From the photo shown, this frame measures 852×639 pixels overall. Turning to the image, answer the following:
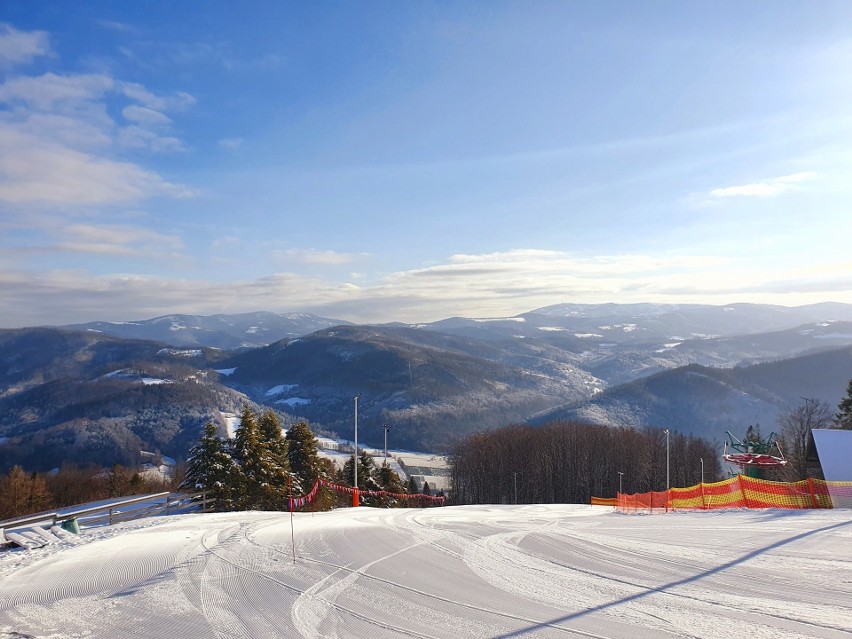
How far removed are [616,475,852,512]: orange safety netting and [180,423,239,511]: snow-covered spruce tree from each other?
1884cm

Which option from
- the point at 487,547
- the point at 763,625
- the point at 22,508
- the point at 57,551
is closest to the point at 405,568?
the point at 487,547

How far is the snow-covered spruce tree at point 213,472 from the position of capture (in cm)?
3089

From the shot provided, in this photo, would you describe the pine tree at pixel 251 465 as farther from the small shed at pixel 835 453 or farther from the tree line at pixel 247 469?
the small shed at pixel 835 453

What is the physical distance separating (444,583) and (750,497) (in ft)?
69.7

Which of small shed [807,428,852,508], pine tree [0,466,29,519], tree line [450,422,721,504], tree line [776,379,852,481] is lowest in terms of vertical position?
tree line [450,422,721,504]

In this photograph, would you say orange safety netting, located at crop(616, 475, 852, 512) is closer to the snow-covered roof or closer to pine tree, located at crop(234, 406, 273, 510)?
the snow-covered roof

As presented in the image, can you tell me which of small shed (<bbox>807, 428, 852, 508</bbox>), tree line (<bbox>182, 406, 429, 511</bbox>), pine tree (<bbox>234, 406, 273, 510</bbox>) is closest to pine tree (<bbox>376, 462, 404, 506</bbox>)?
tree line (<bbox>182, 406, 429, 511</bbox>)

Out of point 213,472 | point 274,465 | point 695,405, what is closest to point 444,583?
point 213,472

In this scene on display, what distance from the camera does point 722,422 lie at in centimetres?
17512

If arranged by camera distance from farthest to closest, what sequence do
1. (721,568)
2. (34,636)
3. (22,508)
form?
(22,508) < (721,568) < (34,636)

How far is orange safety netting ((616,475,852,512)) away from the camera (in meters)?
22.9

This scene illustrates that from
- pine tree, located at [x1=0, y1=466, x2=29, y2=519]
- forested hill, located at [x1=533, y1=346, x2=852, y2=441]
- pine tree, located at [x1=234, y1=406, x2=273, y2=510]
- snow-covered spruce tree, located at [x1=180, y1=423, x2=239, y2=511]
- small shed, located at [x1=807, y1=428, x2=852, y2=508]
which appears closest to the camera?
small shed, located at [x1=807, y1=428, x2=852, y2=508]

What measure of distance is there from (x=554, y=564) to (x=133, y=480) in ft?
177

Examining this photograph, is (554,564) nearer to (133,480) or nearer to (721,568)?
(721,568)
